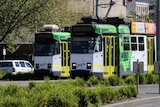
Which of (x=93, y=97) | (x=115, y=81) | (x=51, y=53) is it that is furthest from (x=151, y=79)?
(x=93, y=97)

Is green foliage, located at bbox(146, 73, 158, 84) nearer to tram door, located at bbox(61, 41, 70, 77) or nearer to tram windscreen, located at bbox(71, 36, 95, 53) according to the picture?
tram windscreen, located at bbox(71, 36, 95, 53)

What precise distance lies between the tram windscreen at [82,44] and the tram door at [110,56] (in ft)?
2.42

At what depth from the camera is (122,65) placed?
93.2ft

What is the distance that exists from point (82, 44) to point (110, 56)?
67.0 inches

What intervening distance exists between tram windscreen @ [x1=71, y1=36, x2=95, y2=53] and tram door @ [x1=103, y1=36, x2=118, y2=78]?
0.74 m

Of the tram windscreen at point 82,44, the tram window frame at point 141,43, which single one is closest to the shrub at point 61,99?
the tram windscreen at point 82,44

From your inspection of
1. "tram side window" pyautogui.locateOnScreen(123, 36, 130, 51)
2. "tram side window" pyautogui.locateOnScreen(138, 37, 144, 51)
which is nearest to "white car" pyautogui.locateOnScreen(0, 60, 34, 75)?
"tram side window" pyautogui.locateOnScreen(138, 37, 144, 51)

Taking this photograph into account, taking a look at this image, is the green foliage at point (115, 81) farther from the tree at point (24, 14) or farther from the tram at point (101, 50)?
the tree at point (24, 14)

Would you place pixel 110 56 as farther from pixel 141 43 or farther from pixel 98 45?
pixel 141 43

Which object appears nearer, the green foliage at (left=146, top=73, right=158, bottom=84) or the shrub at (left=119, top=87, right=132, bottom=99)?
the shrub at (left=119, top=87, right=132, bottom=99)

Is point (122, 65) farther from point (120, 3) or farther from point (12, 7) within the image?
point (120, 3)

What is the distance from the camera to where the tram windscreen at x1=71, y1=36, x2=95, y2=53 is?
2777 centimetres

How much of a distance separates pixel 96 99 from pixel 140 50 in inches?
626

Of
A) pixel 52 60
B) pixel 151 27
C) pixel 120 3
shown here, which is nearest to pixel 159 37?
pixel 151 27
